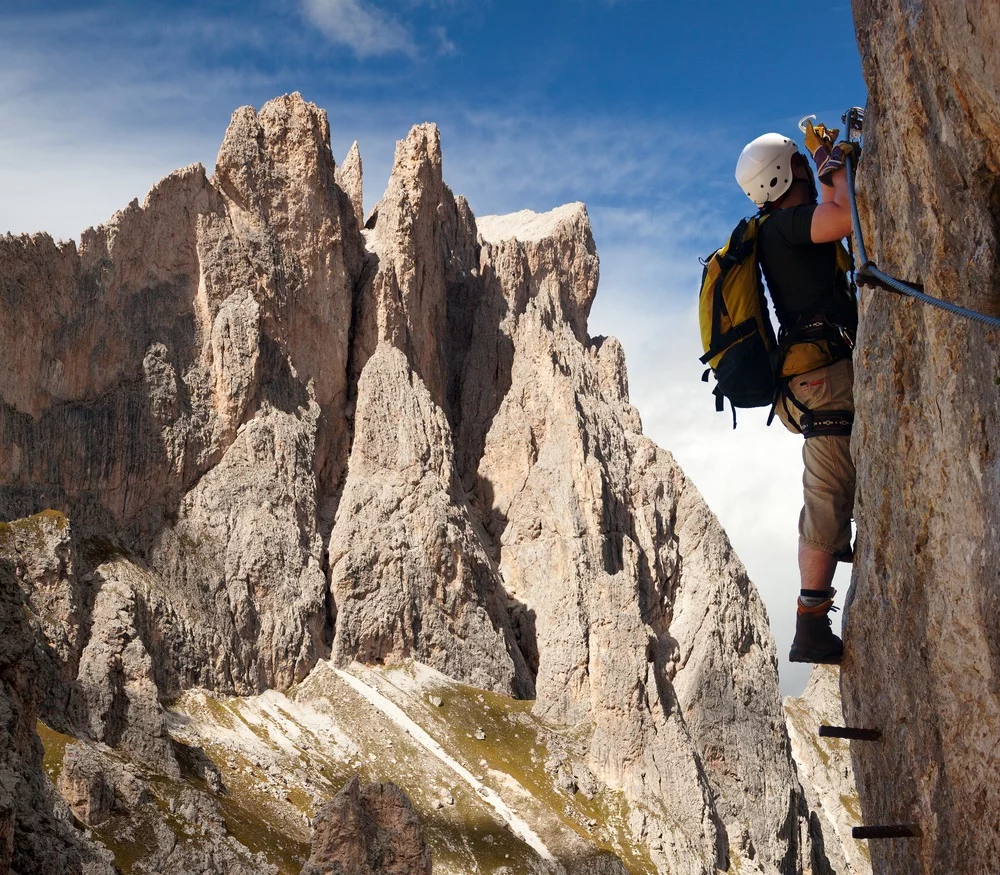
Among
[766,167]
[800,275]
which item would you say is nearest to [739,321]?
[800,275]

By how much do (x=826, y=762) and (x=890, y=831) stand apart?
116830 millimetres

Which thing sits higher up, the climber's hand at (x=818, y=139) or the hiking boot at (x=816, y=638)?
the climber's hand at (x=818, y=139)

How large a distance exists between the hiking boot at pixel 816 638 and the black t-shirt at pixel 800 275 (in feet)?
8.34

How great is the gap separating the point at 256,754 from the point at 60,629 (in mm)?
12945

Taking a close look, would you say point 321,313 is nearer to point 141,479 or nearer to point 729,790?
point 141,479

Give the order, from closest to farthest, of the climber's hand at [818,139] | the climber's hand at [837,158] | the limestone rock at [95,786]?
1. the climber's hand at [837,158]
2. the climber's hand at [818,139]
3. the limestone rock at [95,786]

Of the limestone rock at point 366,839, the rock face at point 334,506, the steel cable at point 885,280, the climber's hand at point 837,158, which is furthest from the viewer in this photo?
the rock face at point 334,506

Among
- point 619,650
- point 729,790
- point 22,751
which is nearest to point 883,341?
point 22,751

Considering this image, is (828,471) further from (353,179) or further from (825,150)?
(353,179)

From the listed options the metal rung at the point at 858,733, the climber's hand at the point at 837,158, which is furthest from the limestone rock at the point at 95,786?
the climber's hand at the point at 837,158

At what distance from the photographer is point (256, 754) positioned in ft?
222

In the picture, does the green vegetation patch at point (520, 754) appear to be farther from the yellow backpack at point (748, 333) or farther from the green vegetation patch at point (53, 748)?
the yellow backpack at point (748, 333)

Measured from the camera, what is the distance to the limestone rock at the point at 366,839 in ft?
84.7

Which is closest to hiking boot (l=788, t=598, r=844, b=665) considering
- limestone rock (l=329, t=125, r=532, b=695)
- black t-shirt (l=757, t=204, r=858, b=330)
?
black t-shirt (l=757, t=204, r=858, b=330)
